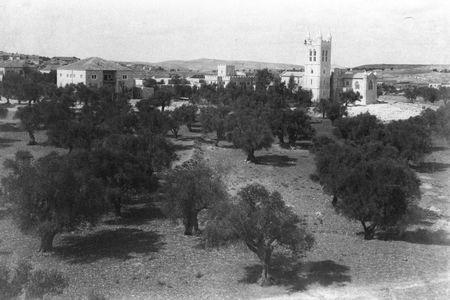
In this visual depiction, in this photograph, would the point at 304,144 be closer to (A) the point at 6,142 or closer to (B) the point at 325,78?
(A) the point at 6,142

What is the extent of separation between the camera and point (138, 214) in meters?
39.4

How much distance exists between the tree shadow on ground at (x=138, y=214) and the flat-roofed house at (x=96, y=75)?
2379 inches

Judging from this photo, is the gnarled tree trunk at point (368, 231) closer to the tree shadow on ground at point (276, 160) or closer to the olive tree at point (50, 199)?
the olive tree at point (50, 199)

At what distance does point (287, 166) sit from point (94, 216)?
30061mm

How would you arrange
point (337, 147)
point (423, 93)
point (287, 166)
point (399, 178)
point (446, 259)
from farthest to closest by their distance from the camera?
point (423, 93)
point (287, 166)
point (337, 147)
point (399, 178)
point (446, 259)

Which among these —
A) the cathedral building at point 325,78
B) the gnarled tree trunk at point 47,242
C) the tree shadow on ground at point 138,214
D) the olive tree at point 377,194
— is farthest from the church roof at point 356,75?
the gnarled tree trunk at point 47,242

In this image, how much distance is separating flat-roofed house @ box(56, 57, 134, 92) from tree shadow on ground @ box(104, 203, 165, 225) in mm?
60424

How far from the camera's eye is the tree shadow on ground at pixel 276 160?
59375 millimetres

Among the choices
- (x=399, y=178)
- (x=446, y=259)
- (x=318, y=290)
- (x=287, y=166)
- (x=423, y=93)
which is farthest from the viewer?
(x=423, y=93)

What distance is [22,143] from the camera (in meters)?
59.5

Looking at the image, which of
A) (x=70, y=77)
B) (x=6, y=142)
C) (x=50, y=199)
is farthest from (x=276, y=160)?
(x=70, y=77)

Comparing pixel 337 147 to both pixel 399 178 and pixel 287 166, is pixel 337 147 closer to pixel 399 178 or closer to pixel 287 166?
pixel 287 166

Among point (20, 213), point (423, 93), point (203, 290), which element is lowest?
point (203, 290)

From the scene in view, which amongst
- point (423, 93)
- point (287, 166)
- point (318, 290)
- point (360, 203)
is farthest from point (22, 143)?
point (423, 93)
